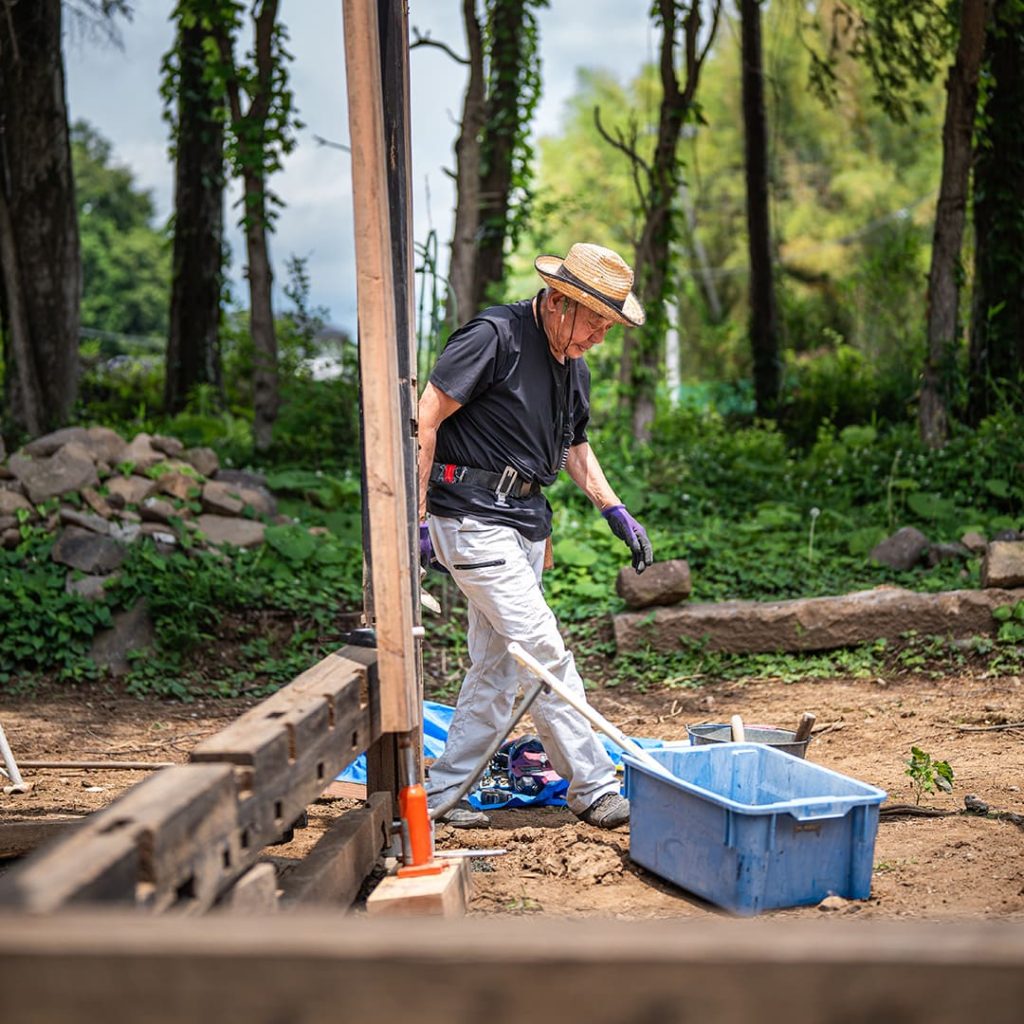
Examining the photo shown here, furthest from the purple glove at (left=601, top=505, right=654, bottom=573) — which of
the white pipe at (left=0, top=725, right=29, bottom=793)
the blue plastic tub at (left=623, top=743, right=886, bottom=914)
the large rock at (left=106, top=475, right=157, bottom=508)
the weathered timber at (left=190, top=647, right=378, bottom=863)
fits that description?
the large rock at (left=106, top=475, right=157, bottom=508)

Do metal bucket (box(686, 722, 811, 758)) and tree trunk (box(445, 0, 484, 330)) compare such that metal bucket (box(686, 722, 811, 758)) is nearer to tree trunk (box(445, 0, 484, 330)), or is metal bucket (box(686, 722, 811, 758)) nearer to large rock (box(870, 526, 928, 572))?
large rock (box(870, 526, 928, 572))

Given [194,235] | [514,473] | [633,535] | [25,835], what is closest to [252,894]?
[25,835]

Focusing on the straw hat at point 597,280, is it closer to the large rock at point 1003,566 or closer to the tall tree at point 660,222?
the large rock at point 1003,566

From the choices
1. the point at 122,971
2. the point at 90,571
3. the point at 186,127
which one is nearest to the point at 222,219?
the point at 186,127

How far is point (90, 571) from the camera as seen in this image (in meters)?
8.20

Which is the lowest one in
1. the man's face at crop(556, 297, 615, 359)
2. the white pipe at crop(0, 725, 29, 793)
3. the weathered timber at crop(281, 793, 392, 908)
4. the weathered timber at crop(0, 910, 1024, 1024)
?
the white pipe at crop(0, 725, 29, 793)

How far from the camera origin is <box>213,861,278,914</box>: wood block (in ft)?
8.68

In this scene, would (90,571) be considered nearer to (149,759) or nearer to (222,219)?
(149,759)

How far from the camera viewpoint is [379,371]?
361cm

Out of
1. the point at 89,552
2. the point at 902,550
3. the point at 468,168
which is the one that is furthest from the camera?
the point at 468,168

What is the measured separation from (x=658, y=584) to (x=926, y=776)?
317 cm

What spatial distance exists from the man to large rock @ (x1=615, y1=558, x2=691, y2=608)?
291 cm

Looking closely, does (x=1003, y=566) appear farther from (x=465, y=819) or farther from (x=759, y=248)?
(x=759, y=248)

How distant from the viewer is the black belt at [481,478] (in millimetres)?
4902
